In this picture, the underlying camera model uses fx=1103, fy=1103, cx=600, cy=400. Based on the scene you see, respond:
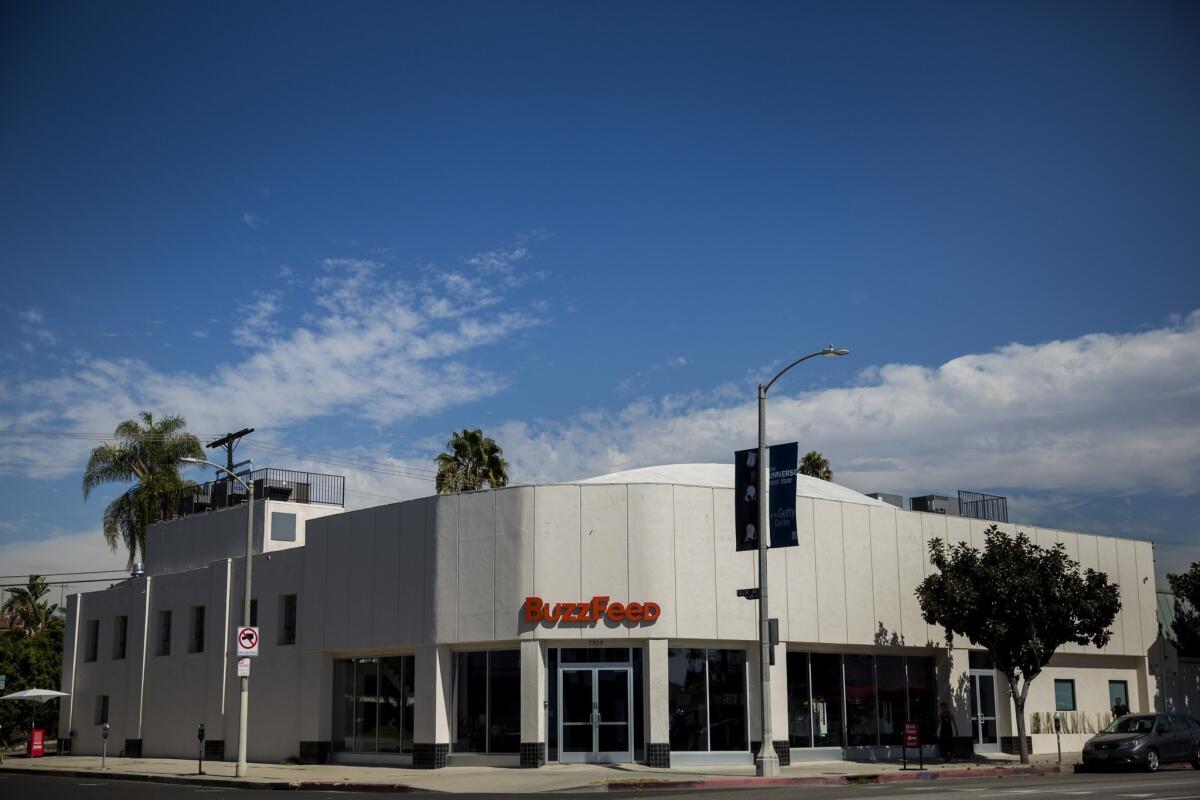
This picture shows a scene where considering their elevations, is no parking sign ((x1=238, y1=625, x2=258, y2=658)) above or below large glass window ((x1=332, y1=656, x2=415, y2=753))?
above

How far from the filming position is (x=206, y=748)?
128ft

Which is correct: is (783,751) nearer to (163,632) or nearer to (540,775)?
(540,775)

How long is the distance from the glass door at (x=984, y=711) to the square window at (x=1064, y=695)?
12.6 ft

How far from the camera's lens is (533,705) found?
2950 centimetres

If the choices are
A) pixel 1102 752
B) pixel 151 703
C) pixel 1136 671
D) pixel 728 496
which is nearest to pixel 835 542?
pixel 728 496

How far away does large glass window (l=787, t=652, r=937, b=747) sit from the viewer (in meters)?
32.2

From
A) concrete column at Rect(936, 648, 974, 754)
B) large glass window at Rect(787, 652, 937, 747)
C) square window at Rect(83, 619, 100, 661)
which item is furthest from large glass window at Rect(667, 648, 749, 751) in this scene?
square window at Rect(83, 619, 100, 661)

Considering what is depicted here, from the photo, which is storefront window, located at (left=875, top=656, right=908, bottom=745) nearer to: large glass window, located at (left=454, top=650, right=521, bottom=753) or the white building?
the white building

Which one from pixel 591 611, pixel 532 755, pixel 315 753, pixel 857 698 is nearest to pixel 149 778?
pixel 315 753

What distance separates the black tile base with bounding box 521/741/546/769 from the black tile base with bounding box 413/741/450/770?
111 inches

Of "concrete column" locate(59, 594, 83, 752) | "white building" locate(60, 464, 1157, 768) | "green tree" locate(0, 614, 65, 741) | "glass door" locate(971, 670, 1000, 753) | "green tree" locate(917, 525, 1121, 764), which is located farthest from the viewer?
"green tree" locate(0, 614, 65, 741)

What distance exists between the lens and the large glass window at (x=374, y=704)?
32906mm

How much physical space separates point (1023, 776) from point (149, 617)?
32.7 meters

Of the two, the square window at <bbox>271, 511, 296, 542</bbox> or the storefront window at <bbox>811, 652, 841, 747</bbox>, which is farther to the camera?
the square window at <bbox>271, 511, 296, 542</bbox>
